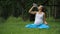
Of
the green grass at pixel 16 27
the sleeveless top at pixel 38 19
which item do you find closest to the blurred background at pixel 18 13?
the green grass at pixel 16 27

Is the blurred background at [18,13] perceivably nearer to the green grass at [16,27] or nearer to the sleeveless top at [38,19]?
the green grass at [16,27]

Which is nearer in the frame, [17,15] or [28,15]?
[17,15]

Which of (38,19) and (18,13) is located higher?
(18,13)

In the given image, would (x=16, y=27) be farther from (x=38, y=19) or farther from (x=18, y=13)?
(x=38, y=19)

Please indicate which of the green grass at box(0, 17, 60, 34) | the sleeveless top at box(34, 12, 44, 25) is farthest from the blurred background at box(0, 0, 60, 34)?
the sleeveless top at box(34, 12, 44, 25)

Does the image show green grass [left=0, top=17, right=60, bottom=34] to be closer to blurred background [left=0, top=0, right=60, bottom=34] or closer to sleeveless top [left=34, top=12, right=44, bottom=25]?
blurred background [left=0, top=0, right=60, bottom=34]

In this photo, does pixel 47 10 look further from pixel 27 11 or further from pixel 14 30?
pixel 14 30

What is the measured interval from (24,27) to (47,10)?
0.96 ft

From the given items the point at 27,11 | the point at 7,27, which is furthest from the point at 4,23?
the point at 27,11

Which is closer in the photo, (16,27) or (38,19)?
(16,27)

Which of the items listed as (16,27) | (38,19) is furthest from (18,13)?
(38,19)

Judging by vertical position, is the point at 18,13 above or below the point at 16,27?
above

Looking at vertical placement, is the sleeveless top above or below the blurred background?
below

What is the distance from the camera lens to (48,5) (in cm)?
237
